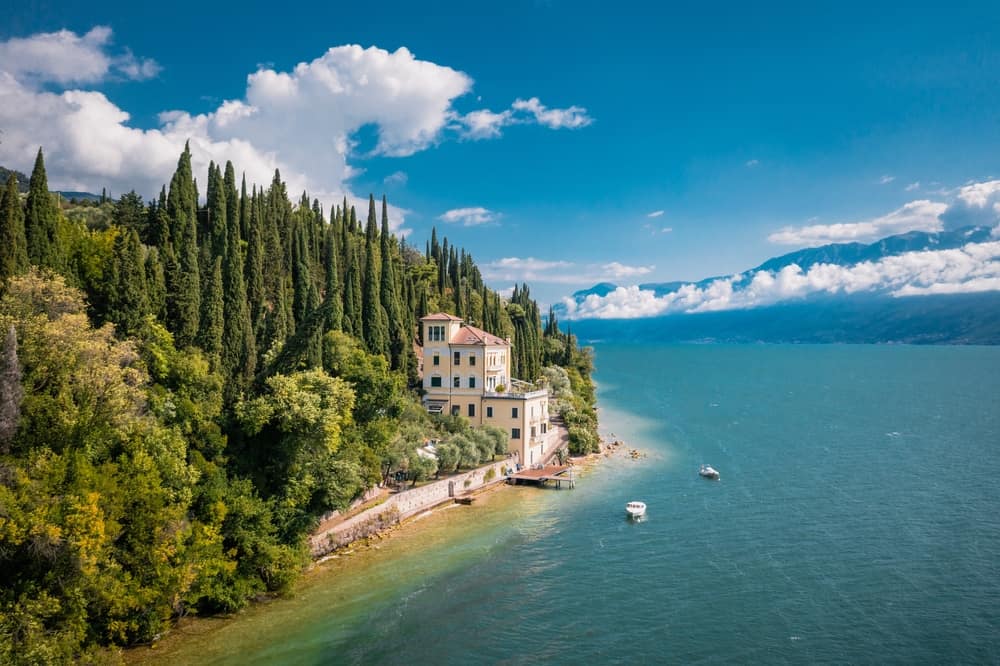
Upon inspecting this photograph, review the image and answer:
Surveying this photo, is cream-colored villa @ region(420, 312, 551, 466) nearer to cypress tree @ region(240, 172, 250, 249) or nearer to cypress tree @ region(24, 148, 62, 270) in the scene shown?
cypress tree @ region(240, 172, 250, 249)

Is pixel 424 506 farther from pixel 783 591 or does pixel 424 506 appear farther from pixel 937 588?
pixel 937 588

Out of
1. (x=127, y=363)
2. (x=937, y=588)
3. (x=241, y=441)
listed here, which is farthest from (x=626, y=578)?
(x=127, y=363)

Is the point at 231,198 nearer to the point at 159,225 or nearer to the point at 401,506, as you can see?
the point at 159,225

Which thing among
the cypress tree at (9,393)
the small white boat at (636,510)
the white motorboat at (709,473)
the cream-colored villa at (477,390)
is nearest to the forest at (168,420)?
the cypress tree at (9,393)

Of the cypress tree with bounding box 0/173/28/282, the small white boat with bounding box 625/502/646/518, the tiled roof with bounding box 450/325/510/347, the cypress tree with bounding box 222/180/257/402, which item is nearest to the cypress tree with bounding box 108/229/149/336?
the cypress tree with bounding box 0/173/28/282

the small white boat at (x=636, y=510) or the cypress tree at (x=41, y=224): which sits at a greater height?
the cypress tree at (x=41, y=224)

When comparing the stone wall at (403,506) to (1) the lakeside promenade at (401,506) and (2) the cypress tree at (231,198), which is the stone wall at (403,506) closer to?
(1) the lakeside promenade at (401,506)

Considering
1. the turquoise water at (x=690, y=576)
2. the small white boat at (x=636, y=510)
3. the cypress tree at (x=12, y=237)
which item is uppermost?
the cypress tree at (x=12, y=237)
